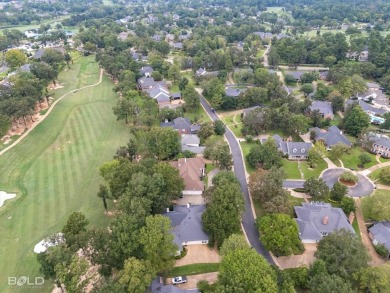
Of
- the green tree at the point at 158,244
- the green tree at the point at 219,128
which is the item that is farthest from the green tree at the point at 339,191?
the green tree at the point at 158,244

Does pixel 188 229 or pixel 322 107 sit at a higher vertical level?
pixel 188 229

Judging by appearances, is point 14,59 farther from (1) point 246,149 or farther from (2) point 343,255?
(2) point 343,255

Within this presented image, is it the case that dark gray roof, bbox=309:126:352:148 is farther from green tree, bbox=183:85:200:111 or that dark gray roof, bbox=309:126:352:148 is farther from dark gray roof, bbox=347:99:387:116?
green tree, bbox=183:85:200:111

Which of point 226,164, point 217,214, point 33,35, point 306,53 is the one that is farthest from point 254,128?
point 33,35

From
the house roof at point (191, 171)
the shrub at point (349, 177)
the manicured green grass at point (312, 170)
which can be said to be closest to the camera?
the house roof at point (191, 171)

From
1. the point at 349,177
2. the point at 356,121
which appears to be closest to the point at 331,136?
the point at 356,121

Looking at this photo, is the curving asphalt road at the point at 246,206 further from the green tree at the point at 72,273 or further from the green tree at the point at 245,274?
the green tree at the point at 72,273
